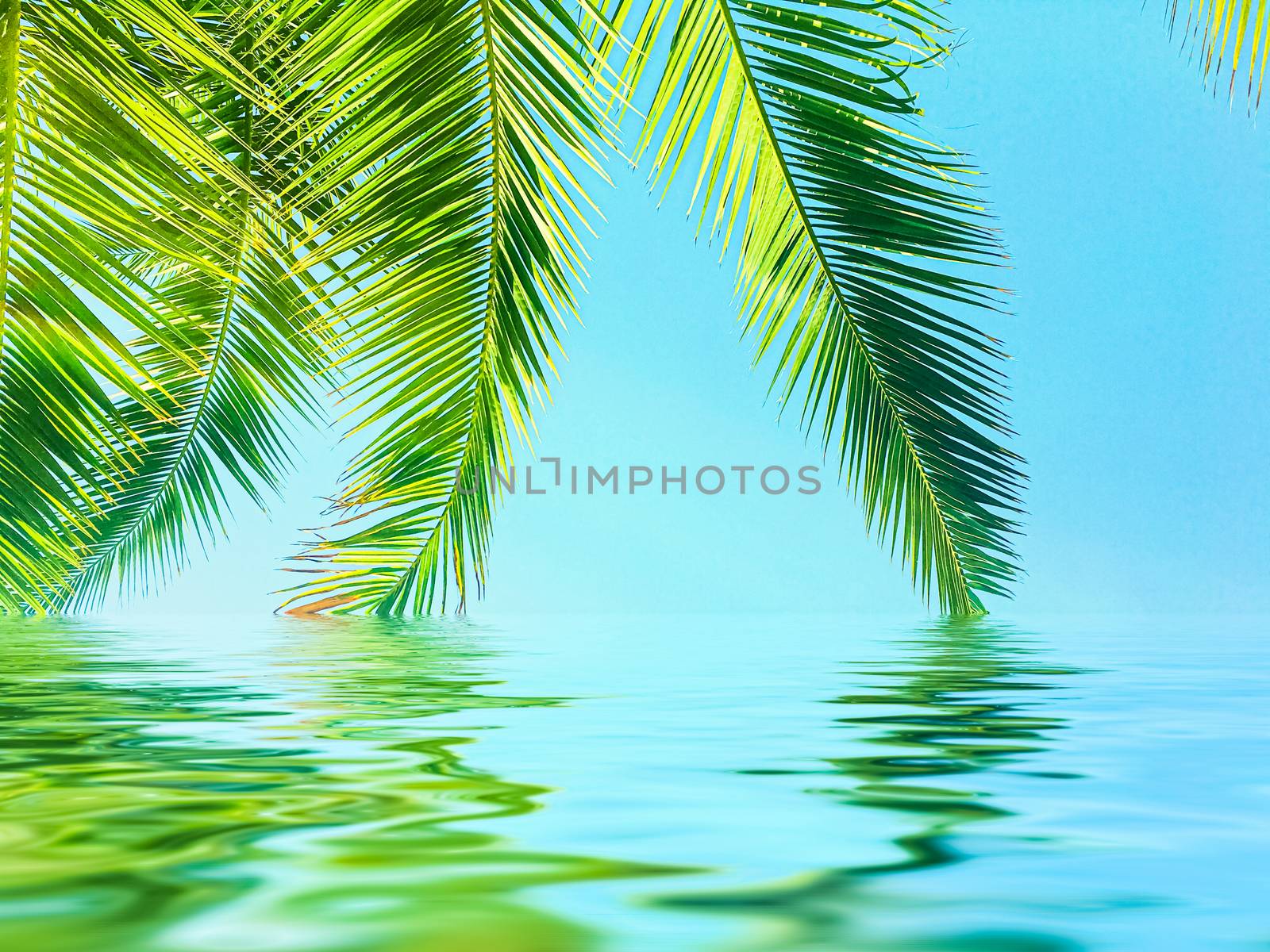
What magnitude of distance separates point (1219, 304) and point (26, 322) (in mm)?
33000

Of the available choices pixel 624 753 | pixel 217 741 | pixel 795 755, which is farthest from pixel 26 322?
pixel 795 755

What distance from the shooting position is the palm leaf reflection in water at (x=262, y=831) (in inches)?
23.4

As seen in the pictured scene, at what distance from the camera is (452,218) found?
2.81m

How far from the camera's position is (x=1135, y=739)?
139cm

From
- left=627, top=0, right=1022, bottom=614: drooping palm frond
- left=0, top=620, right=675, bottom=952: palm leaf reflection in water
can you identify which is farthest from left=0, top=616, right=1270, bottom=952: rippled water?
left=627, top=0, right=1022, bottom=614: drooping palm frond

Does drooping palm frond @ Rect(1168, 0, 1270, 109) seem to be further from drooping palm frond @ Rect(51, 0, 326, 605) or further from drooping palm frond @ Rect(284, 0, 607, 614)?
drooping palm frond @ Rect(51, 0, 326, 605)

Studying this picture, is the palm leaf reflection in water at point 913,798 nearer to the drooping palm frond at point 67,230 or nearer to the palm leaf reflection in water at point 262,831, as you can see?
the palm leaf reflection in water at point 262,831

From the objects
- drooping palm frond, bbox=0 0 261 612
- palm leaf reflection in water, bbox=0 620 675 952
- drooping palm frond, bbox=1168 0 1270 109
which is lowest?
palm leaf reflection in water, bbox=0 620 675 952

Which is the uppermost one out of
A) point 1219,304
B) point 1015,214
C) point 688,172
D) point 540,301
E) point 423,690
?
point 1015,214

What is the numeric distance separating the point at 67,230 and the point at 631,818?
1.70 metres

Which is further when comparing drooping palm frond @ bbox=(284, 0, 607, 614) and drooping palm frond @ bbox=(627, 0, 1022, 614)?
drooping palm frond @ bbox=(627, 0, 1022, 614)

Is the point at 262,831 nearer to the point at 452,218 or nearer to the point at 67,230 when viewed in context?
the point at 67,230

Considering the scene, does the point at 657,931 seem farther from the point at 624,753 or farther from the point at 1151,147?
the point at 1151,147

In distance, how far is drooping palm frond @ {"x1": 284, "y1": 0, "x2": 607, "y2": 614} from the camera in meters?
2.56
